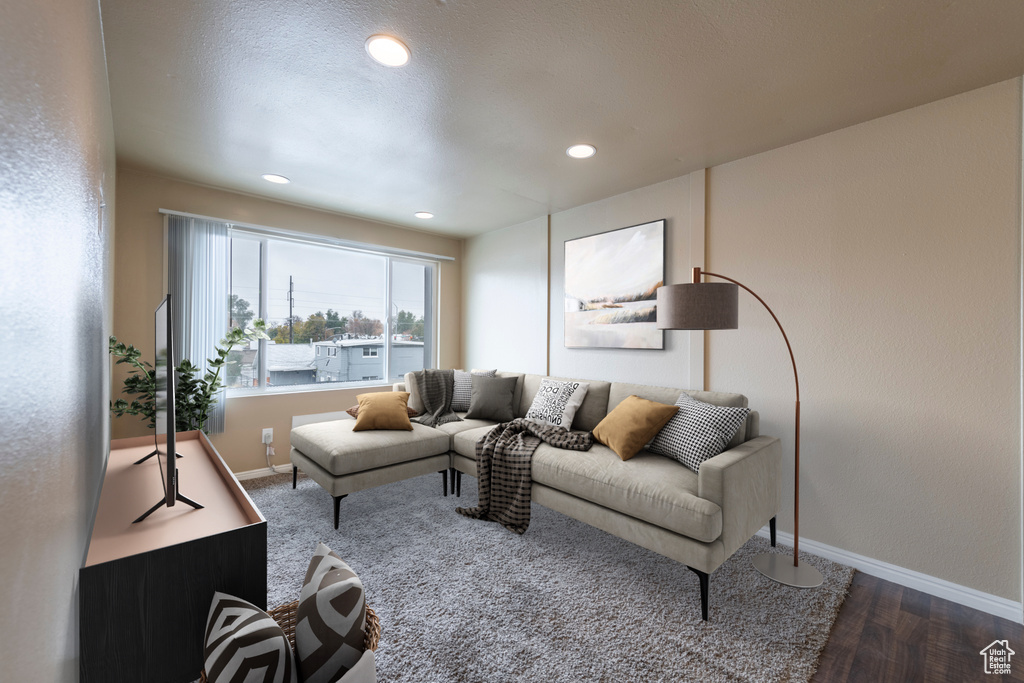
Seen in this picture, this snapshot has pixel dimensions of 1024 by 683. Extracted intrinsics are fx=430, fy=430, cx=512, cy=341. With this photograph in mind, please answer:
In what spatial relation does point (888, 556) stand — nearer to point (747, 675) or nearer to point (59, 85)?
point (747, 675)

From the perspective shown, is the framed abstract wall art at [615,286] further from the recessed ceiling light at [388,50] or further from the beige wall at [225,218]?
the recessed ceiling light at [388,50]

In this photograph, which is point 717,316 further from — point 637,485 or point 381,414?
point 381,414

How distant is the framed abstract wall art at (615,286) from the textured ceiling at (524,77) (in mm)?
585

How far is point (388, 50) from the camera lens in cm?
185

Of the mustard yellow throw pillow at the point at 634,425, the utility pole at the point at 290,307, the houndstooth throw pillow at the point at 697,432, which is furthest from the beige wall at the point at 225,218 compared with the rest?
the houndstooth throw pillow at the point at 697,432

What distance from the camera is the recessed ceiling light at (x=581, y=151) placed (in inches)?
108

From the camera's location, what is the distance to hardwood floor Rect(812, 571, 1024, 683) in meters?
1.66

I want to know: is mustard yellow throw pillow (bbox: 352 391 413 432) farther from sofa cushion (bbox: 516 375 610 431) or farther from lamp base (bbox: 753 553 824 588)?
lamp base (bbox: 753 553 824 588)

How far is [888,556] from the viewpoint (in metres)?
2.34

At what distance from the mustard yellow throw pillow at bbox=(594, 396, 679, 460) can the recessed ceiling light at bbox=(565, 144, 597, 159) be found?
1.68 m

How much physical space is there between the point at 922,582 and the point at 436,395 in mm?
3391

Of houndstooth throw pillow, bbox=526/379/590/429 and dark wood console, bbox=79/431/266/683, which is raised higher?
houndstooth throw pillow, bbox=526/379/590/429

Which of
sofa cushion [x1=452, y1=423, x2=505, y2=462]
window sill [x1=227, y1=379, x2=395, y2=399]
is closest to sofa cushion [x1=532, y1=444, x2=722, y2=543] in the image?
sofa cushion [x1=452, y1=423, x2=505, y2=462]

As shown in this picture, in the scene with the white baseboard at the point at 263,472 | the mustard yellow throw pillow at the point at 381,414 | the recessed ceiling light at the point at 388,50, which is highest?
the recessed ceiling light at the point at 388,50
